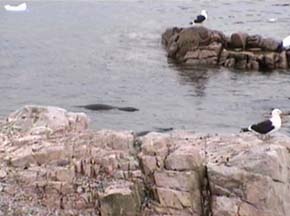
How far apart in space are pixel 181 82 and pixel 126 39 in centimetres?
830

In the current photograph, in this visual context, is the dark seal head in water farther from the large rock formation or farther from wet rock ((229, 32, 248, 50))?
wet rock ((229, 32, 248, 50))

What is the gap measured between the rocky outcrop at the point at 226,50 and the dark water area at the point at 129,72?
0.75 meters

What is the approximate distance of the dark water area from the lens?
824 inches

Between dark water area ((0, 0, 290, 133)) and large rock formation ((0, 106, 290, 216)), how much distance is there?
7138 millimetres

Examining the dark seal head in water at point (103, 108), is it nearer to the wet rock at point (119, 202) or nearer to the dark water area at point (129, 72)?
the dark water area at point (129, 72)

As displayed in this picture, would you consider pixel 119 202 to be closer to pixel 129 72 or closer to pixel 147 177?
pixel 147 177

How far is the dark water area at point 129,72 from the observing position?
68.7 feet

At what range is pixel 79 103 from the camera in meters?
21.9

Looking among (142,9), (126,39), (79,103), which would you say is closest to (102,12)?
(142,9)

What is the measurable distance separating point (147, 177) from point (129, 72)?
15915 millimetres

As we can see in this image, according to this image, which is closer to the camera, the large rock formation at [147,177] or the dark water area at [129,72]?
the large rock formation at [147,177]

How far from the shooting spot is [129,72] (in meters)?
26.9

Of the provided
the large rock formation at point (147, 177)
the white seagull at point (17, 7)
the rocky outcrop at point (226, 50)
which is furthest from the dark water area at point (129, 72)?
the large rock formation at point (147, 177)

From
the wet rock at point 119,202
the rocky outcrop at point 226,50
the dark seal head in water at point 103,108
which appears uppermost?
the wet rock at point 119,202
